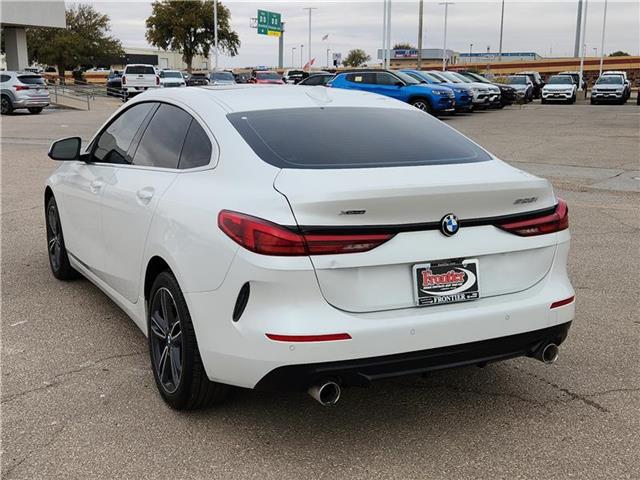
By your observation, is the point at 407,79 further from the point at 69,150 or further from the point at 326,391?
the point at 326,391

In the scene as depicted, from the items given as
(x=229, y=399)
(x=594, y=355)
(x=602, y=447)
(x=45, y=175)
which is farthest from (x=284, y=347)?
(x=45, y=175)

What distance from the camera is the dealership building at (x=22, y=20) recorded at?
131ft

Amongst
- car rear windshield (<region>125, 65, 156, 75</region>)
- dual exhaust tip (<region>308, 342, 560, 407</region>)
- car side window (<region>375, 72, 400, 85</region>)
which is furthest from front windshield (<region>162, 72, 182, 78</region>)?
dual exhaust tip (<region>308, 342, 560, 407</region>)

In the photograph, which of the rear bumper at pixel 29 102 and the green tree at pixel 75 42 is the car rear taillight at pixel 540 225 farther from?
the green tree at pixel 75 42

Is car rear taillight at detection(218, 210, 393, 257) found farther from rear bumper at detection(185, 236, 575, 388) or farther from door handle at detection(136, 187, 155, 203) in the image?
door handle at detection(136, 187, 155, 203)

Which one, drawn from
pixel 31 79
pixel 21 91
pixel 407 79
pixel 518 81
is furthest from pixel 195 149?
pixel 518 81

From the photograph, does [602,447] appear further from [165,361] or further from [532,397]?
[165,361]

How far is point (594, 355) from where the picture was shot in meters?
4.51

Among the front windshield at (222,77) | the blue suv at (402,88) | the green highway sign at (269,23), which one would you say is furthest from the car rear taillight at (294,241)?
the green highway sign at (269,23)

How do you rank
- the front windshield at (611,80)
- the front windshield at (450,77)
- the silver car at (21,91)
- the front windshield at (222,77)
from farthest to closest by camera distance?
the front windshield at (222,77)
the front windshield at (611,80)
the front windshield at (450,77)
the silver car at (21,91)

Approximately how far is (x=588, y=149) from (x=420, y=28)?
35824mm

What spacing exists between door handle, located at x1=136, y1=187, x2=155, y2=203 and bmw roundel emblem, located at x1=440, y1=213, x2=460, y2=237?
1.65 meters

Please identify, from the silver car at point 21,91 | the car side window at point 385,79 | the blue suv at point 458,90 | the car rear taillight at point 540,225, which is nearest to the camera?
the car rear taillight at point 540,225

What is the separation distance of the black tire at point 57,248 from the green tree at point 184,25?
66619 mm
